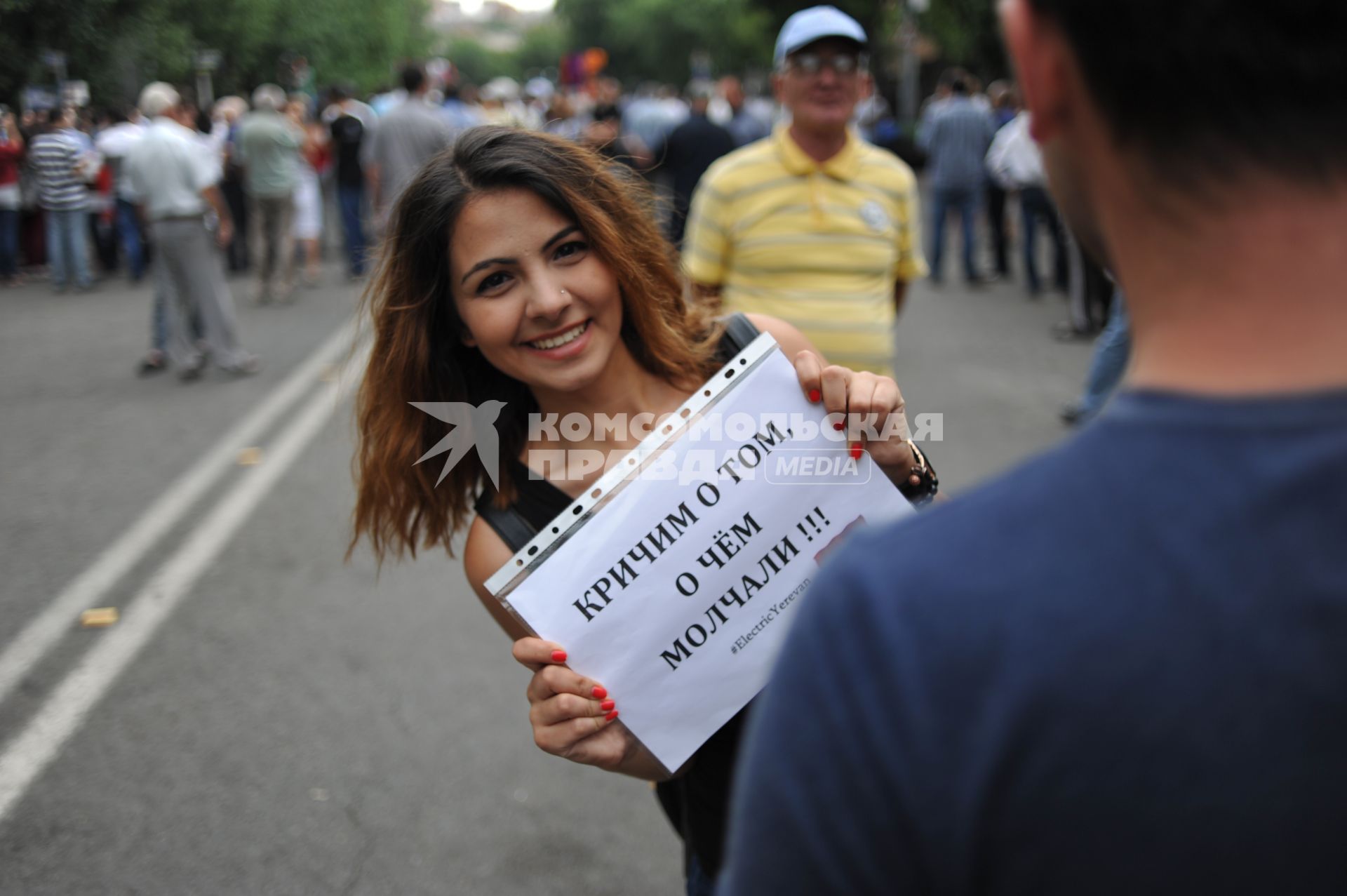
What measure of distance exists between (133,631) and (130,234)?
11116 millimetres

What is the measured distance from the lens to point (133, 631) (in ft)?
14.9

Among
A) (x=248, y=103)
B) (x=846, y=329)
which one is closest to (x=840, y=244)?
(x=846, y=329)

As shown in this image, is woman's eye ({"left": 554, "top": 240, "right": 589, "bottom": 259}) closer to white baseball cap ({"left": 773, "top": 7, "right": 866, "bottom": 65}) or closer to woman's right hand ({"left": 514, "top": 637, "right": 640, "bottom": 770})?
woman's right hand ({"left": 514, "top": 637, "right": 640, "bottom": 770})

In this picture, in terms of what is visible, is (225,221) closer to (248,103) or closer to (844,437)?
(844,437)

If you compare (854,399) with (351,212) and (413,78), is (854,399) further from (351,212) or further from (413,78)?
(351,212)

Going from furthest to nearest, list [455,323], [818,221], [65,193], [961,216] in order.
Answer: [65,193] < [961,216] < [818,221] < [455,323]

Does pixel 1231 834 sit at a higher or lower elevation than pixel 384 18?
lower

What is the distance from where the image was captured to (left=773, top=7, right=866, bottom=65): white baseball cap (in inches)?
155

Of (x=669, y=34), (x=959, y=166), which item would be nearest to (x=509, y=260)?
(x=959, y=166)

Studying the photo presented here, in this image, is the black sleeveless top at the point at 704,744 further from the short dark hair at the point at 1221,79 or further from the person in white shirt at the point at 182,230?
the person in white shirt at the point at 182,230

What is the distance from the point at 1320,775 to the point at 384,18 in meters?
45.2

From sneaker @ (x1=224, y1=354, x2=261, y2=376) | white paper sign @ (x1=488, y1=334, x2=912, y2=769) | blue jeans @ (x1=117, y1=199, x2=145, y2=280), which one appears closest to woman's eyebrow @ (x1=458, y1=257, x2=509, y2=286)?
white paper sign @ (x1=488, y1=334, x2=912, y2=769)

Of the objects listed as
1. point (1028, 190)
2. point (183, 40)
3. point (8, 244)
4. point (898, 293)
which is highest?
point (183, 40)

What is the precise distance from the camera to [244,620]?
4625 mm
